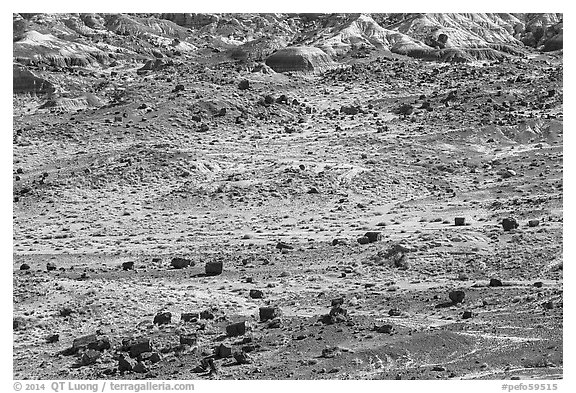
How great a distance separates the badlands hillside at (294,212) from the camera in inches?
1091

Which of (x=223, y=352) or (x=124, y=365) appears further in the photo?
(x=223, y=352)

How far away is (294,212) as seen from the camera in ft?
152

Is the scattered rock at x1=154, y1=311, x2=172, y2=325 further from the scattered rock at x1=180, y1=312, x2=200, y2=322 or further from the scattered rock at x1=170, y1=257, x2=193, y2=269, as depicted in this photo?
the scattered rock at x1=170, y1=257, x2=193, y2=269

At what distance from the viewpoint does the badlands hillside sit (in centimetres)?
2770

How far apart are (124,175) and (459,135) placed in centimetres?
1888

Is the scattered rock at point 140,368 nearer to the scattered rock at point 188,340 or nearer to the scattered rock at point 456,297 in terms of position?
the scattered rock at point 188,340

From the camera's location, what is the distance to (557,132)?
6016cm

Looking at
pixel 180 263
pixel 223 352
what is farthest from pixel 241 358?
pixel 180 263

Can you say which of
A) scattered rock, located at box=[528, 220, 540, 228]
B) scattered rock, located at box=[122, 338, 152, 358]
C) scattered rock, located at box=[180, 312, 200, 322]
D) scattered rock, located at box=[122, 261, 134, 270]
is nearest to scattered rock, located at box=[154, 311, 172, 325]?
scattered rock, located at box=[180, 312, 200, 322]

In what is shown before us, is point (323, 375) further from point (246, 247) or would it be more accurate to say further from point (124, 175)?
point (124, 175)

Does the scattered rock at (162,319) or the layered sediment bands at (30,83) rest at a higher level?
the scattered rock at (162,319)

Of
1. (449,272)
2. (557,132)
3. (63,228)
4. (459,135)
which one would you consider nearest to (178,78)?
(459,135)

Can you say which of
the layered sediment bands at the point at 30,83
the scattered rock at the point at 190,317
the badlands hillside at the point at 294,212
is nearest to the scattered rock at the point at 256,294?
the badlands hillside at the point at 294,212

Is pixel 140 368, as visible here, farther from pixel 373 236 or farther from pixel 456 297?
pixel 373 236
